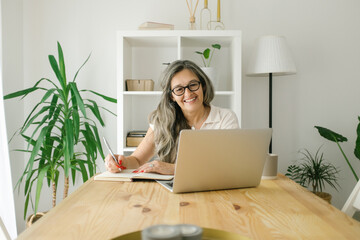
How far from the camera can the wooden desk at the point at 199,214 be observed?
2.61 ft

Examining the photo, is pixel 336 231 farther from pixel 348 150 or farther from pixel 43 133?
pixel 348 150

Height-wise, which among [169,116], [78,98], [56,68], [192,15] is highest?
[192,15]

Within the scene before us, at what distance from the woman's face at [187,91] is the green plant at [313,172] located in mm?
1348

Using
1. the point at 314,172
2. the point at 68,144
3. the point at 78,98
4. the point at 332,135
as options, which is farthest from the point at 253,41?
the point at 68,144

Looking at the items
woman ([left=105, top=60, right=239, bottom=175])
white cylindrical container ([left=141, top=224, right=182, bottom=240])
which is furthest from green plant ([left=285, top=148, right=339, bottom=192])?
white cylindrical container ([left=141, top=224, right=182, bottom=240])

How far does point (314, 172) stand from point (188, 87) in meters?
1.60

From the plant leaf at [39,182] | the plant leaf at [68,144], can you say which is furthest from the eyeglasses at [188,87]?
the plant leaf at [39,182]

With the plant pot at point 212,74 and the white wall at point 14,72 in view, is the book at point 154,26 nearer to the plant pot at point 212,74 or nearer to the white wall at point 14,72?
the plant pot at point 212,74

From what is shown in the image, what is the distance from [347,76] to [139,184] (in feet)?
8.49

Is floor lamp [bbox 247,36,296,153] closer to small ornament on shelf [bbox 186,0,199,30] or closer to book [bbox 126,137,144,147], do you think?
small ornament on shelf [bbox 186,0,199,30]

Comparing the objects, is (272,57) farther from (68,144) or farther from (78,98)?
(68,144)

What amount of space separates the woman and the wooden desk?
0.74 metres

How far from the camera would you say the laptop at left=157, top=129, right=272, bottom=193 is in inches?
46.0

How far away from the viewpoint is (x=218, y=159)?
1.22 metres
